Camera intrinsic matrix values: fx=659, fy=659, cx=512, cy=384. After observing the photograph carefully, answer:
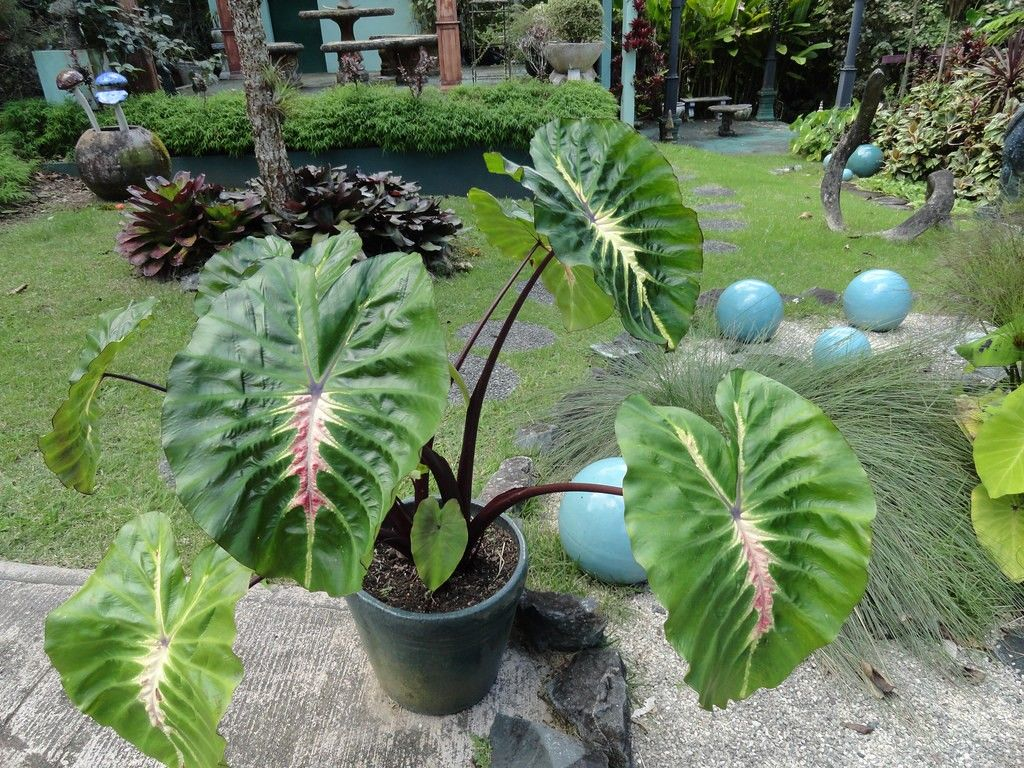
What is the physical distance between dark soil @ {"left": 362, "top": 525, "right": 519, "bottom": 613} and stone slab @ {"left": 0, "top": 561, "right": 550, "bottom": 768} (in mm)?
348

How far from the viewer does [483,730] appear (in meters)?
1.57

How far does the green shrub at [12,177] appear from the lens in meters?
5.70

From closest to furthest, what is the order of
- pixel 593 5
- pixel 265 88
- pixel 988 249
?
1. pixel 988 249
2. pixel 265 88
3. pixel 593 5

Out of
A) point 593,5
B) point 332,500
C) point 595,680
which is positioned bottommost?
point 595,680

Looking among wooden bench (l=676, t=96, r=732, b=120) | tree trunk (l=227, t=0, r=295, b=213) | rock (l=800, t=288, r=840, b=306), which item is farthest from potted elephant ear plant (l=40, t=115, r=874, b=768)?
wooden bench (l=676, t=96, r=732, b=120)

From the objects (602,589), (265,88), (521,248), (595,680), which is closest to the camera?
(595,680)

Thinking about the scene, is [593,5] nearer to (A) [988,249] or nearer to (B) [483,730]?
(A) [988,249]

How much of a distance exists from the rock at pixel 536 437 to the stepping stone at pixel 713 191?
14.7 feet

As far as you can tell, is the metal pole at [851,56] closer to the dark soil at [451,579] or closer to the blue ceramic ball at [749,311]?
the blue ceramic ball at [749,311]

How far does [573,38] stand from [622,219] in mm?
8334

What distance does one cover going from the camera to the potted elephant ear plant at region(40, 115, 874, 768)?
2.99 feet

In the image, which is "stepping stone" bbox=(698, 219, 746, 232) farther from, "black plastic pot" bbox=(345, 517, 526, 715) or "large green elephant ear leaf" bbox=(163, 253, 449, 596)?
"large green elephant ear leaf" bbox=(163, 253, 449, 596)

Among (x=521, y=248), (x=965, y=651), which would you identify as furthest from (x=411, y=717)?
(x=965, y=651)

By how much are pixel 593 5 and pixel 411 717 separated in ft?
28.7
